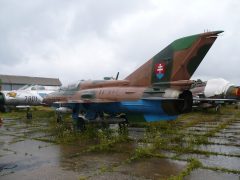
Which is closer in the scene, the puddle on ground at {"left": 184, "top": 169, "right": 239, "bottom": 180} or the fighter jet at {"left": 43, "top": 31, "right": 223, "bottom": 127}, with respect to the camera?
the puddle on ground at {"left": 184, "top": 169, "right": 239, "bottom": 180}

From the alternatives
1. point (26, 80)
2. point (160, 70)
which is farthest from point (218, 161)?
point (26, 80)

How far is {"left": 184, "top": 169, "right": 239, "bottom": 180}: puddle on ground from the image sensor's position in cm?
502

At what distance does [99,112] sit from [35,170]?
5277 millimetres

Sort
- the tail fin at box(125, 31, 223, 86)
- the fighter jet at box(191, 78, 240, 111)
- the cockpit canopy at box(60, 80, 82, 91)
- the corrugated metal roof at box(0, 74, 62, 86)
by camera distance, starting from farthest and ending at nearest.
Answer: the corrugated metal roof at box(0, 74, 62, 86) < the fighter jet at box(191, 78, 240, 111) < the cockpit canopy at box(60, 80, 82, 91) < the tail fin at box(125, 31, 223, 86)

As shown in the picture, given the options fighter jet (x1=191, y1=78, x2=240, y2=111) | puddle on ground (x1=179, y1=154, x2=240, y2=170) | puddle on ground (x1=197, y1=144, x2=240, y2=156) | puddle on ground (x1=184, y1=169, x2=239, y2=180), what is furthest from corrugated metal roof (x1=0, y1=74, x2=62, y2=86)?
puddle on ground (x1=184, y1=169, x2=239, y2=180)

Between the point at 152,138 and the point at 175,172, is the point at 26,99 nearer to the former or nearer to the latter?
the point at 152,138

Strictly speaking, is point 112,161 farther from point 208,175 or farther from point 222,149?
point 222,149

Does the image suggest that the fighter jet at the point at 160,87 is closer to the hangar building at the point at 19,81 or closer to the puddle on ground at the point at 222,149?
the puddle on ground at the point at 222,149

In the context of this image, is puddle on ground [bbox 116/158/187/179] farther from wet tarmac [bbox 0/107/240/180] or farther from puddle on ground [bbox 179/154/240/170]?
puddle on ground [bbox 179/154/240/170]

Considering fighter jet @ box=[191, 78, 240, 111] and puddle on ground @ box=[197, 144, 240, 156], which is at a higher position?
fighter jet @ box=[191, 78, 240, 111]

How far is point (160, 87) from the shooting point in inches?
343

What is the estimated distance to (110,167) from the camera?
19.3ft

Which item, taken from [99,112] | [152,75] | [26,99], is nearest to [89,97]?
[99,112]

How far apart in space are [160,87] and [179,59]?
3.48ft
